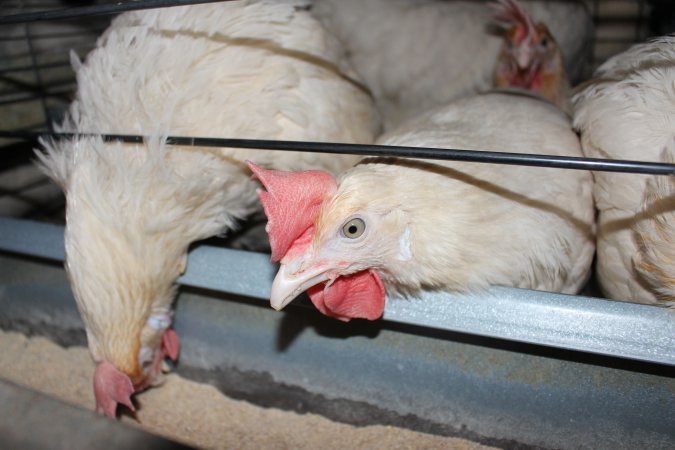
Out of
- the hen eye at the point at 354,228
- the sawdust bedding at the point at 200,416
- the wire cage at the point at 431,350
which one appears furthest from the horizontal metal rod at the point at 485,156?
the sawdust bedding at the point at 200,416

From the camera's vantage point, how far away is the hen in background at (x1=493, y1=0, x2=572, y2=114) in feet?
8.98

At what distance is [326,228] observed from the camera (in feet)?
4.03

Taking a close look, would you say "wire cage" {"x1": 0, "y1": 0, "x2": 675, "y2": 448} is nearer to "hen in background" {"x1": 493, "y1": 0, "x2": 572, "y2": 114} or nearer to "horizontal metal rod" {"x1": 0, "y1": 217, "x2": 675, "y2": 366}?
"horizontal metal rod" {"x1": 0, "y1": 217, "x2": 675, "y2": 366}

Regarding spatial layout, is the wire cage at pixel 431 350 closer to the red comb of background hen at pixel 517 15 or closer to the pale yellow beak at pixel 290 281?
the pale yellow beak at pixel 290 281

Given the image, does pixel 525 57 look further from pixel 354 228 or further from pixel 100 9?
pixel 100 9

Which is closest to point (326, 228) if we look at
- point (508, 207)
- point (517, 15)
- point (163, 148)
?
point (508, 207)

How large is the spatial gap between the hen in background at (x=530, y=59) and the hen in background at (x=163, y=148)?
3.97 feet

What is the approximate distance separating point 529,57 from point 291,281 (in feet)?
7.06

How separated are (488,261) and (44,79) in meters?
2.86

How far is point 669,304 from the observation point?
4.20 feet

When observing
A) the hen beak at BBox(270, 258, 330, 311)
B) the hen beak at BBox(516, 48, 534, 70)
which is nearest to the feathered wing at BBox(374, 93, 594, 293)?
the hen beak at BBox(270, 258, 330, 311)

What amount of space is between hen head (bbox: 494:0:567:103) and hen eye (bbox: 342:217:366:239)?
77.0 inches

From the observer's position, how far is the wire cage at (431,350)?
1.27 metres

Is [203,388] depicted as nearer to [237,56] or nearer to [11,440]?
[11,440]
